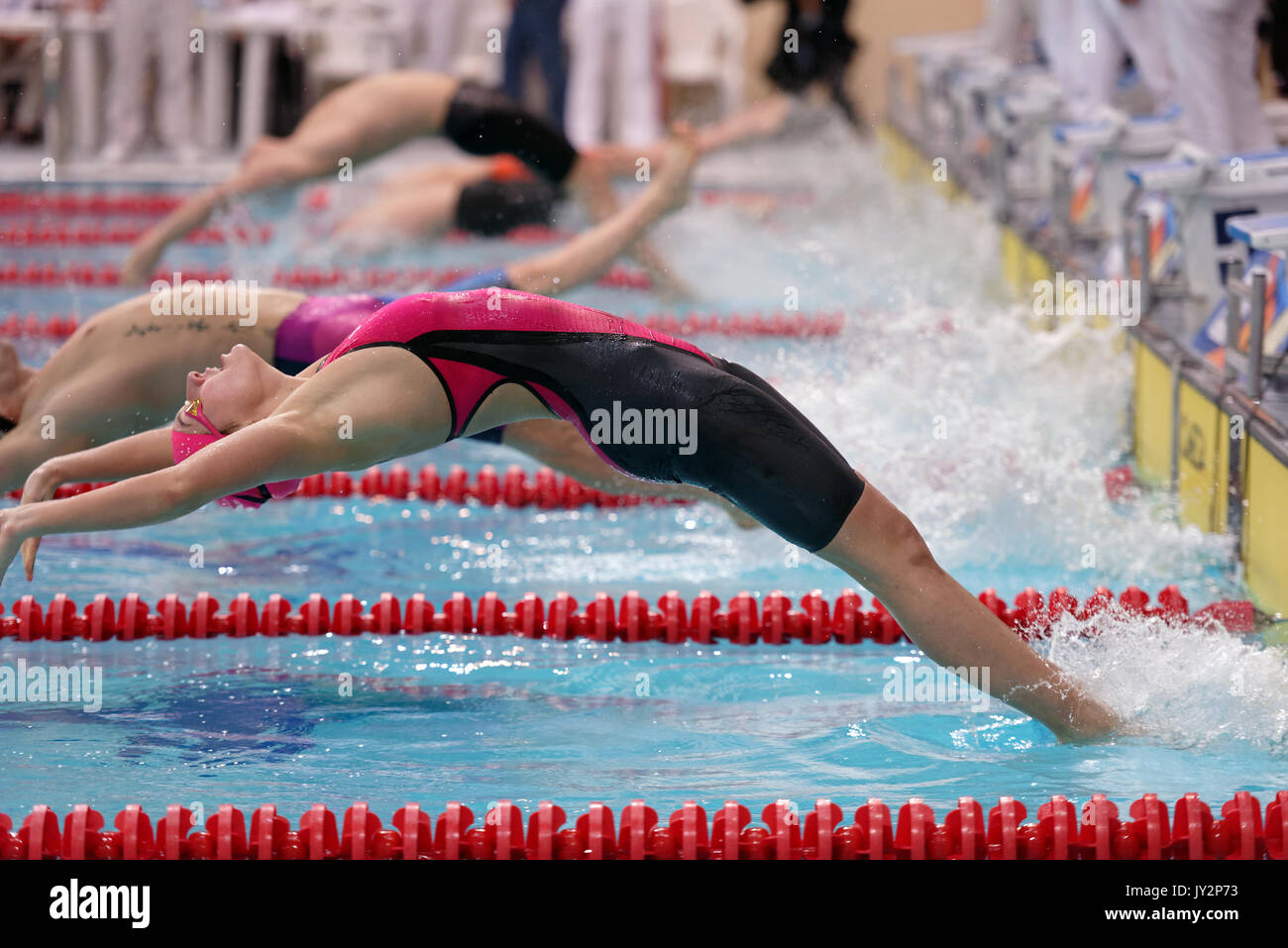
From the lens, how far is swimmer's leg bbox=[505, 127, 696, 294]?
365 cm

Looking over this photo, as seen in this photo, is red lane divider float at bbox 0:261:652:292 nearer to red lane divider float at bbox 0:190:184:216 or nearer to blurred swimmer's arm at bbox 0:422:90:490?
red lane divider float at bbox 0:190:184:216

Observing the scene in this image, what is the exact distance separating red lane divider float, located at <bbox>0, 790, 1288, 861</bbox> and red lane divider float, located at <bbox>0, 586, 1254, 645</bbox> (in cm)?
104

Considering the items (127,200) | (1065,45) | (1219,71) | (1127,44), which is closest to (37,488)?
(1219,71)

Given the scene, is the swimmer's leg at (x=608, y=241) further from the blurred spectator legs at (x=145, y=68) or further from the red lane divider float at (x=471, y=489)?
the blurred spectator legs at (x=145, y=68)

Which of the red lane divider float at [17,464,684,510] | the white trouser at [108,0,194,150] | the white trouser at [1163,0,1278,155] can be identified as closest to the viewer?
the red lane divider float at [17,464,684,510]

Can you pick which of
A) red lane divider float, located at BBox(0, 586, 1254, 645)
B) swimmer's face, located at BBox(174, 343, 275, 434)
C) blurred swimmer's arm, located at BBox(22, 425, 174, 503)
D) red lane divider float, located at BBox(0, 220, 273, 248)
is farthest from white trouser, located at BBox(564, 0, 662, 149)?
swimmer's face, located at BBox(174, 343, 275, 434)

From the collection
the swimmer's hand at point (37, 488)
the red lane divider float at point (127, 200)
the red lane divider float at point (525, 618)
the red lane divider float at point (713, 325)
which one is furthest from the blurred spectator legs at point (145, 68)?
the swimmer's hand at point (37, 488)

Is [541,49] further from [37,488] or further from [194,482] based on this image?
[194,482]

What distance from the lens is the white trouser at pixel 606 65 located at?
35.0ft

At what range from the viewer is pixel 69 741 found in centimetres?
271

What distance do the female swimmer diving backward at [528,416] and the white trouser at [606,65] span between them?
27.7 ft

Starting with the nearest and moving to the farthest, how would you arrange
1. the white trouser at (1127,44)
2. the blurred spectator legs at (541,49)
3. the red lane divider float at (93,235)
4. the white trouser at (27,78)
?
the white trouser at (1127,44) → the red lane divider float at (93,235) → the blurred spectator legs at (541,49) → the white trouser at (27,78)
